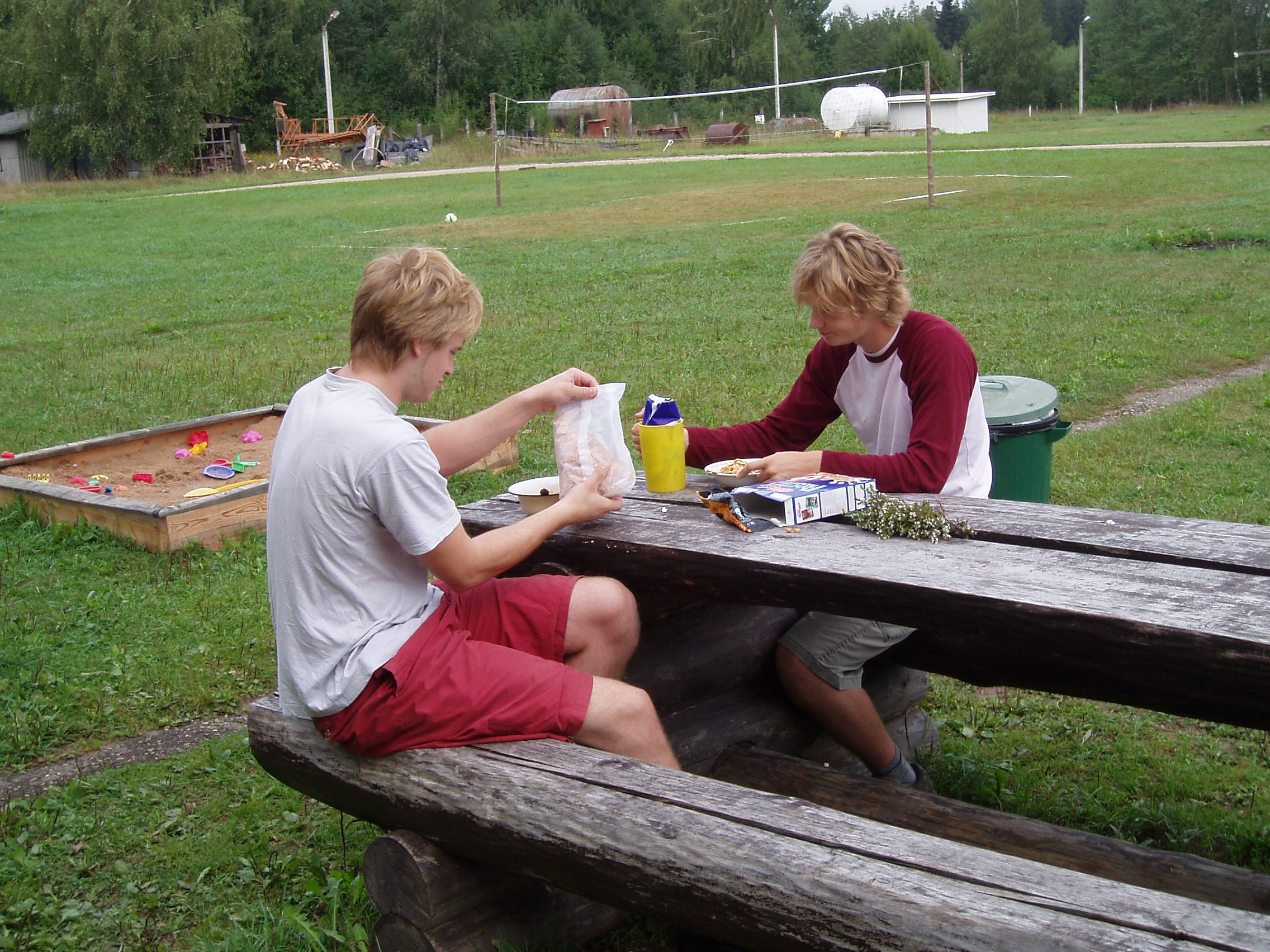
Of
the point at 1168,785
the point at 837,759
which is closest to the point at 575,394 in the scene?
the point at 837,759

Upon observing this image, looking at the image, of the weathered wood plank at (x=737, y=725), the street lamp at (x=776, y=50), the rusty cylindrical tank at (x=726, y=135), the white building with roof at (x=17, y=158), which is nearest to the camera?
the weathered wood plank at (x=737, y=725)

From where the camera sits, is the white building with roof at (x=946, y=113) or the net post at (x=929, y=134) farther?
the white building with roof at (x=946, y=113)

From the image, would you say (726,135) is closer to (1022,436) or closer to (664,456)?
(1022,436)

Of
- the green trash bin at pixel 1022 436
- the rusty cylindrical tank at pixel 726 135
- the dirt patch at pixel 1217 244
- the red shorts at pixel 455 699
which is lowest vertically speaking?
the red shorts at pixel 455 699

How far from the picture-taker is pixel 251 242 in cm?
2086

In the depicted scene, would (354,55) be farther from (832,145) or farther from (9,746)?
(9,746)

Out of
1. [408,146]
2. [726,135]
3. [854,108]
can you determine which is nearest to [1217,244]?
[726,135]

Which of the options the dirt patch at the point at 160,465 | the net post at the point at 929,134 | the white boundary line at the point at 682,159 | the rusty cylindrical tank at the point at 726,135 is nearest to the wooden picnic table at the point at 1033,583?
the dirt patch at the point at 160,465

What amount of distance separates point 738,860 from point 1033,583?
0.83 meters

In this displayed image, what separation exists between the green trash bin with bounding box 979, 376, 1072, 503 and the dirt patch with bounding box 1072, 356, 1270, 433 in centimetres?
303

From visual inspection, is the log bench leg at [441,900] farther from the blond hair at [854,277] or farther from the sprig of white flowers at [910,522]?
the blond hair at [854,277]

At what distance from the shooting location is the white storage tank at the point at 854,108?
5150 cm

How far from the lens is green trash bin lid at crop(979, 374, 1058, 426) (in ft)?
13.3

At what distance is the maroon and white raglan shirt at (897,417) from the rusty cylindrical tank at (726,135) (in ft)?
149
